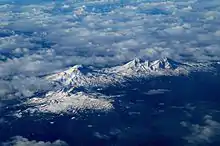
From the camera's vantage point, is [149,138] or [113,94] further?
[113,94]

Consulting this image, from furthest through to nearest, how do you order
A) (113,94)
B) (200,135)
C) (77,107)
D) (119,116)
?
(113,94) → (77,107) → (119,116) → (200,135)

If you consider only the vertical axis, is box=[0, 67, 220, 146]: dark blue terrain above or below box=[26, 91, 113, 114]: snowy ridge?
above

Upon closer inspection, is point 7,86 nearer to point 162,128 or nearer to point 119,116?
point 119,116

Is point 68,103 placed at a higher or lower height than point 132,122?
lower

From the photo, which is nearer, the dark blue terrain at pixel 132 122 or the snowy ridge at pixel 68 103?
the dark blue terrain at pixel 132 122

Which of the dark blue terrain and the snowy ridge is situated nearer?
the dark blue terrain

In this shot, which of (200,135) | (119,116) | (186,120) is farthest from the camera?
(119,116)

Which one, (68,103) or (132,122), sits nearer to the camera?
(132,122)

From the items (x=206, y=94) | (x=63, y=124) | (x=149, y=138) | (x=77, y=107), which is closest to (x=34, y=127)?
(x=63, y=124)

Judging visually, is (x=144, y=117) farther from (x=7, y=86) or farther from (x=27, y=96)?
(x=7, y=86)

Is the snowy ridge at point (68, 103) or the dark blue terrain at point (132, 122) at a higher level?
the dark blue terrain at point (132, 122)
